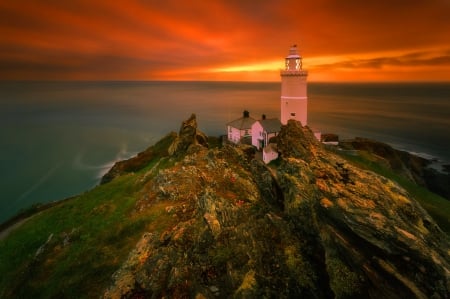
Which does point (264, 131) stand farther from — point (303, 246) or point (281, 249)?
point (281, 249)

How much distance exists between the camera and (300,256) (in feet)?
40.4

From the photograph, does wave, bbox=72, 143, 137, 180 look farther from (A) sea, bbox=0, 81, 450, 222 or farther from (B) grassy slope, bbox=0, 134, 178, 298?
(B) grassy slope, bbox=0, 134, 178, 298

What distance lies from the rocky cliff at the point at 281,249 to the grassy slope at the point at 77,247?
0.10 m

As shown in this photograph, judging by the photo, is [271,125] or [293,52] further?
[293,52]

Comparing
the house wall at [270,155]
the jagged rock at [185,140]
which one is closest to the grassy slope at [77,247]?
the jagged rock at [185,140]

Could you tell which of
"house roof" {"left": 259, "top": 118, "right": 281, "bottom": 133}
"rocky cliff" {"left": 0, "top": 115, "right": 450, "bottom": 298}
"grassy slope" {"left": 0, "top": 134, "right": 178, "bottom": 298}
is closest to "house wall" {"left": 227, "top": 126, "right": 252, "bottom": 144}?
"house roof" {"left": 259, "top": 118, "right": 281, "bottom": 133}

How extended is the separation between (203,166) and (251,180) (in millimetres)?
5606

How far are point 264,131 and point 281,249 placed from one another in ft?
140

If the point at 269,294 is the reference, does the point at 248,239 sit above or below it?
above

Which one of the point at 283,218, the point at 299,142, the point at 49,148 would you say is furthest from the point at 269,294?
the point at 49,148

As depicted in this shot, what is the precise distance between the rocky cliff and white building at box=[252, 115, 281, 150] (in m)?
33.6

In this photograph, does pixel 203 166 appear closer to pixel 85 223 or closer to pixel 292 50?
pixel 85 223

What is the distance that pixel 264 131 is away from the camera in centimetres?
5441

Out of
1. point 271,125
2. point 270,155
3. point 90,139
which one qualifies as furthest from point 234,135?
point 90,139
